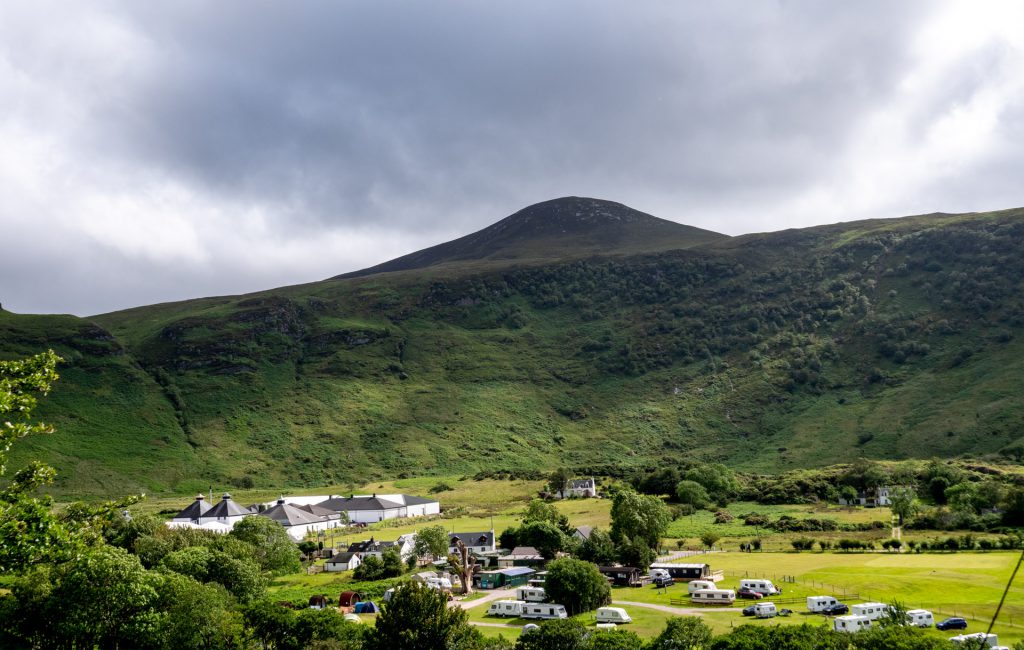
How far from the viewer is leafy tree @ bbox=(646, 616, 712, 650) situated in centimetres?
2916

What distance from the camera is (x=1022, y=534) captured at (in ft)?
197

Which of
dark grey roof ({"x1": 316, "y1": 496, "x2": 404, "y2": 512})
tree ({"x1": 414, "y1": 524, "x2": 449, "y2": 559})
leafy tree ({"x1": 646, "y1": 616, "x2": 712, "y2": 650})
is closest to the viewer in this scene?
leafy tree ({"x1": 646, "y1": 616, "x2": 712, "y2": 650})

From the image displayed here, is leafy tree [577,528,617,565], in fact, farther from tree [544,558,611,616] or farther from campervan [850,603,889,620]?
campervan [850,603,889,620]

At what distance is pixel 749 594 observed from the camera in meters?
45.2

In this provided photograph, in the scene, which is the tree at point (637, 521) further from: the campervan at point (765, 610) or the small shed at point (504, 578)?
the campervan at point (765, 610)

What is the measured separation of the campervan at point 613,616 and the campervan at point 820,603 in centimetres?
981

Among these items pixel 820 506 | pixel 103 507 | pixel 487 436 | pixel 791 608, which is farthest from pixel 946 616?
pixel 487 436

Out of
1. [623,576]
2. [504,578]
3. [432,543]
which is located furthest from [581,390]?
[623,576]

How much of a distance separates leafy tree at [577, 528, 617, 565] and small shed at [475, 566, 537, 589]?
4226 mm

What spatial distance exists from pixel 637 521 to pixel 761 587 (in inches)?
649

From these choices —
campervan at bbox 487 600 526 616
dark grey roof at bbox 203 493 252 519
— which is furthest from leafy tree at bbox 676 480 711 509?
dark grey roof at bbox 203 493 252 519

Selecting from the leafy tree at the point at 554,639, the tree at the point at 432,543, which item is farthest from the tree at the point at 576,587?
the tree at the point at 432,543

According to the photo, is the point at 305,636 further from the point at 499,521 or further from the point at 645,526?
the point at 499,521

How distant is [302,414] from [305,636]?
409ft
